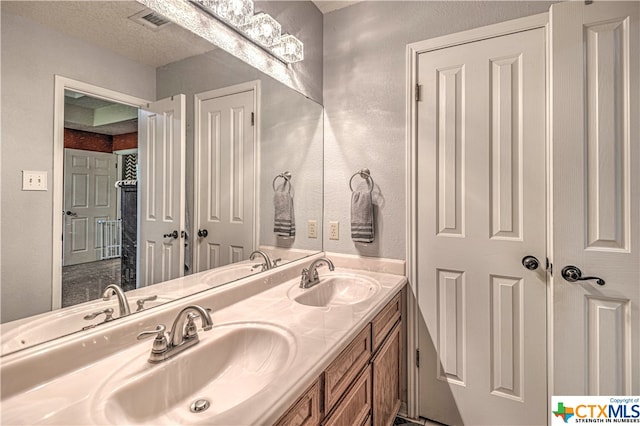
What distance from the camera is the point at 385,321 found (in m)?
1.48

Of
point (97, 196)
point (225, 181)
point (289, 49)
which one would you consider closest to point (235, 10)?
point (289, 49)

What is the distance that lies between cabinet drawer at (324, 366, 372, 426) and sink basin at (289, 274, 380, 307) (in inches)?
17.2

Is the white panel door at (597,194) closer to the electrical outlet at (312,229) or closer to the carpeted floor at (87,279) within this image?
the electrical outlet at (312,229)

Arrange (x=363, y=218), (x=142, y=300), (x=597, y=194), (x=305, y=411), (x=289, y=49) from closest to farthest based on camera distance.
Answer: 1. (x=305, y=411)
2. (x=142, y=300)
3. (x=597, y=194)
4. (x=289, y=49)
5. (x=363, y=218)

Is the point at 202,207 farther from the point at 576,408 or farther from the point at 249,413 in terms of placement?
the point at 576,408

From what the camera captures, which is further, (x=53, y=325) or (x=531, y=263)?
(x=531, y=263)

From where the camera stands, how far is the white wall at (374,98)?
1772 millimetres

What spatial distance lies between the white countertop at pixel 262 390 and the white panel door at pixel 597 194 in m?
0.91

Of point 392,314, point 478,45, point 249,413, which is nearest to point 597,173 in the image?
point 478,45

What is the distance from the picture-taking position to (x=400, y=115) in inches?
71.8

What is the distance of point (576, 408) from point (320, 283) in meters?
1.31

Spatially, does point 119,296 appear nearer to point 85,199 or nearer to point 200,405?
point 85,199

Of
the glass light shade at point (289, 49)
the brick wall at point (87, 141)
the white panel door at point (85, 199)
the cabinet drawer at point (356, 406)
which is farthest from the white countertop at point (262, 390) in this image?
the glass light shade at point (289, 49)

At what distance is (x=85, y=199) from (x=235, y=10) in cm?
102
